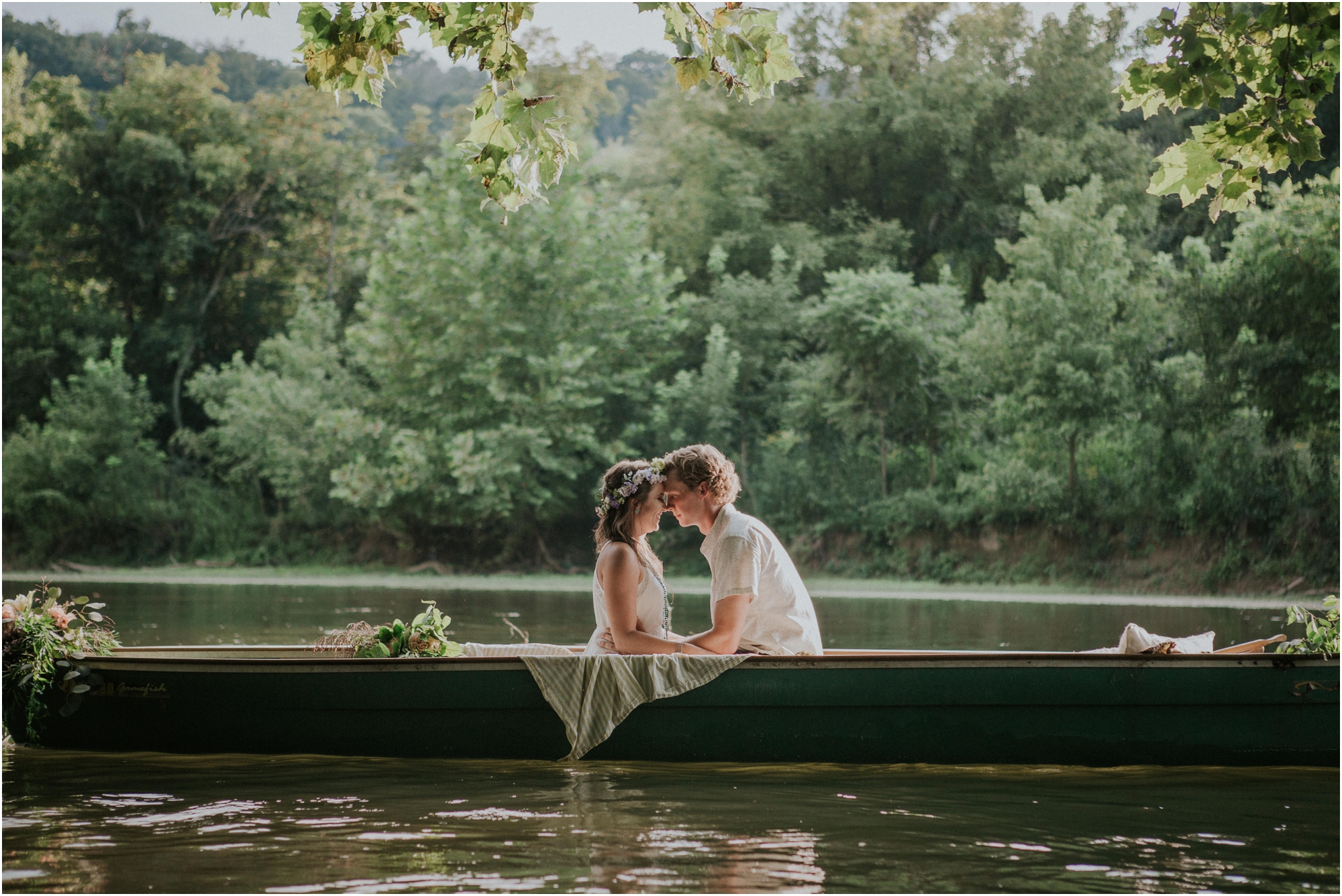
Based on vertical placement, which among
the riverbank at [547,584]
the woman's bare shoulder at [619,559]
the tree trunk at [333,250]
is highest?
the tree trunk at [333,250]

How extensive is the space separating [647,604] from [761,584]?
48 cm

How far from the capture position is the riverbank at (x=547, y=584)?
1677cm

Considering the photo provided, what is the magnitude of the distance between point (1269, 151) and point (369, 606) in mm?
11776

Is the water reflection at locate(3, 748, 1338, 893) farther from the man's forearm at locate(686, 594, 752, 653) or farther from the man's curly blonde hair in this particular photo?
the man's curly blonde hair

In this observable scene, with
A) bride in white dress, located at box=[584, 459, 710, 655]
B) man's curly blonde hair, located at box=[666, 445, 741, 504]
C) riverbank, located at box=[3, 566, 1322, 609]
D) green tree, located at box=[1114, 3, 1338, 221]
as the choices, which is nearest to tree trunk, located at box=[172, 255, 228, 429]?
riverbank, located at box=[3, 566, 1322, 609]

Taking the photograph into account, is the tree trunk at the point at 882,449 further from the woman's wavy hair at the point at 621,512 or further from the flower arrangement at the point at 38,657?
the flower arrangement at the point at 38,657

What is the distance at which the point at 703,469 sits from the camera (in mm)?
4945

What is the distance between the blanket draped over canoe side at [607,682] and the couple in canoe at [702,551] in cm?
6

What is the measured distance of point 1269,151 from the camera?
4387mm

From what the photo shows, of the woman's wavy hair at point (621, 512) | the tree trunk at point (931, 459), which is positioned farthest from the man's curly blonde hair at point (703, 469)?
the tree trunk at point (931, 459)

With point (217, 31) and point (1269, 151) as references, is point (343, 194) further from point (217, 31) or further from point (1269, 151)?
point (1269, 151)

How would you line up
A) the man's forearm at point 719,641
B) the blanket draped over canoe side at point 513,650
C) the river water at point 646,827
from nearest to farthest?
the river water at point 646,827 < the man's forearm at point 719,641 < the blanket draped over canoe side at point 513,650

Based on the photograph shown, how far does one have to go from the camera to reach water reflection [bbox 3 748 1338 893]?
3.72 meters

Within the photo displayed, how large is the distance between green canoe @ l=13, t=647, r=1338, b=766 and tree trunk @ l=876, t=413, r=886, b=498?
56.0 feet
